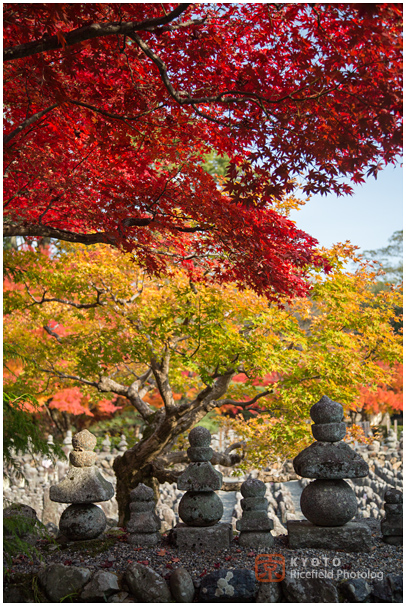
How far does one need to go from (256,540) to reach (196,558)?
A: 0.61 m

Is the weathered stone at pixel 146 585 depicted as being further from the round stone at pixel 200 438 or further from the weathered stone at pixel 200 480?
the round stone at pixel 200 438

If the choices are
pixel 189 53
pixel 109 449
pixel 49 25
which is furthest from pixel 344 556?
pixel 109 449

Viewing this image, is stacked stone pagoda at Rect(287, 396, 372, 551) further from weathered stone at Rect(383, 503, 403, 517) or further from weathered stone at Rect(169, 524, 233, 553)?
weathered stone at Rect(169, 524, 233, 553)

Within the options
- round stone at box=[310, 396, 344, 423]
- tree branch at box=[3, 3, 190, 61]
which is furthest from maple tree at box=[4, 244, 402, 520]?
tree branch at box=[3, 3, 190, 61]

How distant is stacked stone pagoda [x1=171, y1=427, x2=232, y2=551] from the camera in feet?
14.7

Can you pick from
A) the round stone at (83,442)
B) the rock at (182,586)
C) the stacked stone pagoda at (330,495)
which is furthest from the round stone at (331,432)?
the round stone at (83,442)

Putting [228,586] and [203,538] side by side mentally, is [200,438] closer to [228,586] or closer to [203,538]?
[203,538]

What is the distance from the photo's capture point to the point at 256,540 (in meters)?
4.46

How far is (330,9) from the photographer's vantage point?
11.1 feet

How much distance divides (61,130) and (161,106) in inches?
52.3

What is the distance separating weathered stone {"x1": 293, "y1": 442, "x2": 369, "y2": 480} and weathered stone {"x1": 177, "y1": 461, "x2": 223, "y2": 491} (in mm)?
824

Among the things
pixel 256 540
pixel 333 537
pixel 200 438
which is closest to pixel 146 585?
pixel 256 540

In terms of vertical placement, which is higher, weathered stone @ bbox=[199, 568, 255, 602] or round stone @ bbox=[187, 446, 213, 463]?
round stone @ bbox=[187, 446, 213, 463]

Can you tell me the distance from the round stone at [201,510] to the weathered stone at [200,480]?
11 centimetres
